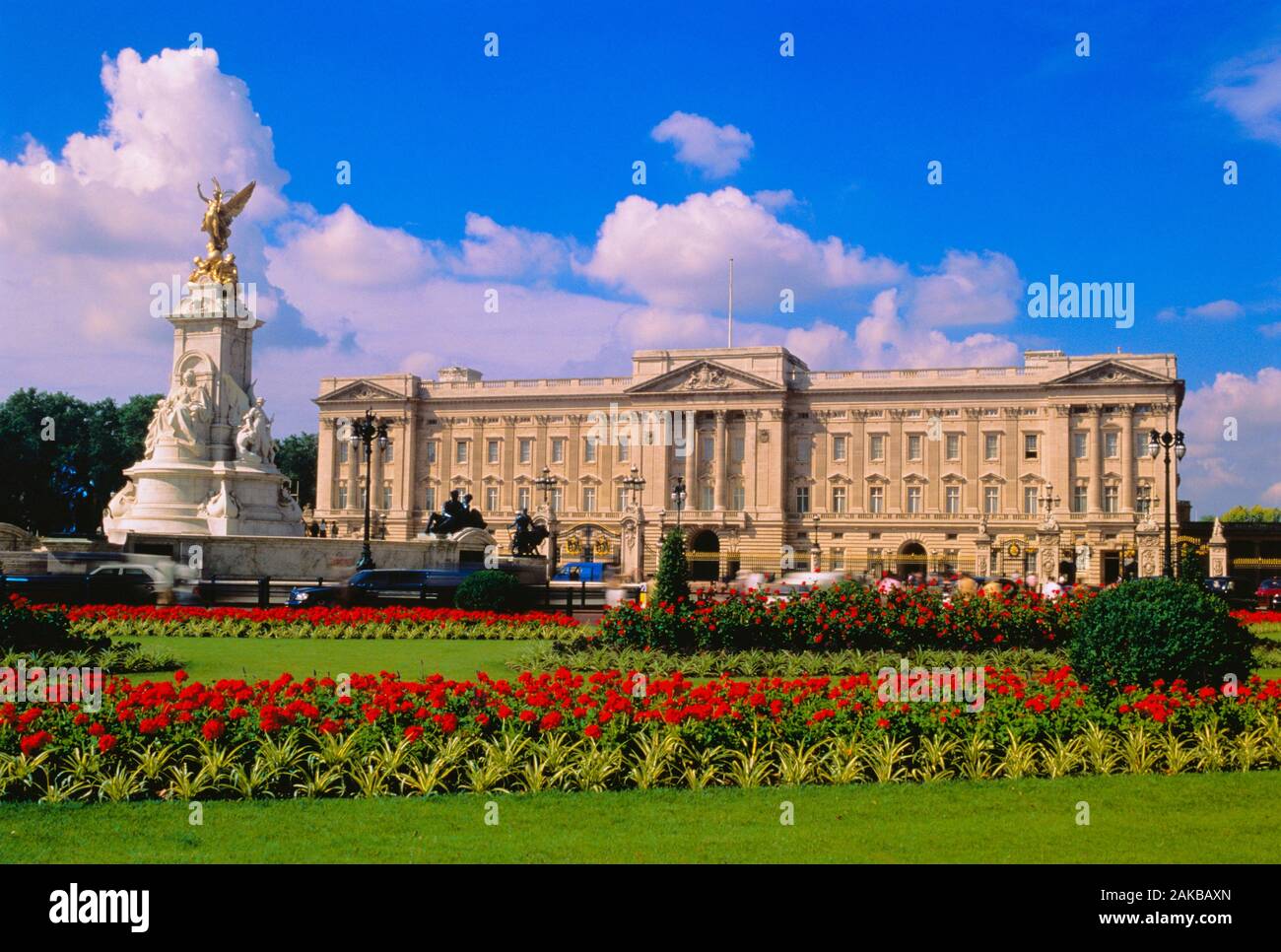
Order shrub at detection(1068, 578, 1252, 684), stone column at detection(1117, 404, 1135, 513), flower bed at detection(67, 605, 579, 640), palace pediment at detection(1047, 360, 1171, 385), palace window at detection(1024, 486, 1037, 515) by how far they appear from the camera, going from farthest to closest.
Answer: palace window at detection(1024, 486, 1037, 515)
stone column at detection(1117, 404, 1135, 513)
palace pediment at detection(1047, 360, 1171, 385)
flower bed at detection(67, 605, 579, 640)
shrub at detection(1068, 578, 1252, 684)

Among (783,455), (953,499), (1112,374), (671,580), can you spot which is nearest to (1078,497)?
(953,499)

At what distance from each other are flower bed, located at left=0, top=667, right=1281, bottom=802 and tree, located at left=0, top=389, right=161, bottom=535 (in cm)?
7300

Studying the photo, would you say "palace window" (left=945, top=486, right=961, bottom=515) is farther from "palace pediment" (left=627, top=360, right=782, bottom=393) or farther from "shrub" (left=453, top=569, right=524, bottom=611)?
"shrub" (left=453, top=569, right=524, bottom=611)

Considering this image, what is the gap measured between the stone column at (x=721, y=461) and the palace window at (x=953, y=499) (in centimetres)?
1579

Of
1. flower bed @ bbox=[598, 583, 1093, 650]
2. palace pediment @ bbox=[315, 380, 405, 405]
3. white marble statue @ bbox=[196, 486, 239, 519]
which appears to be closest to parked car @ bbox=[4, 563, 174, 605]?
white marble statue @ bbox=[196, 486, 239, 519]

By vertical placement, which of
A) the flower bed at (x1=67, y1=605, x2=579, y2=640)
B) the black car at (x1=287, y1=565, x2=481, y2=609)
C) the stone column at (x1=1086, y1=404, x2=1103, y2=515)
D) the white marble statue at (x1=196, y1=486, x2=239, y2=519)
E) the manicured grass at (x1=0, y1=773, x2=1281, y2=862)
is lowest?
the manicured grass at (x1=0, y1=773, x2=1281, y2=862)

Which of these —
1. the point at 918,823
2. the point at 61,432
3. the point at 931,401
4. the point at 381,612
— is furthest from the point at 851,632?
the point at 61,432

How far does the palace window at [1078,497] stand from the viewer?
266ft

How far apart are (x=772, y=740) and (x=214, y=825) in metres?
4.29

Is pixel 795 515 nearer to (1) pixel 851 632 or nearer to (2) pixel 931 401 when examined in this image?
(2) pixel 931 401

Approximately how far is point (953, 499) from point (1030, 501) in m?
5.19

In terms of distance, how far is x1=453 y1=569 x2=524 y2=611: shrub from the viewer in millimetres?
24109

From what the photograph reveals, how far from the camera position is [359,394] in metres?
96.2

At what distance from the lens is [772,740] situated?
9.72m
